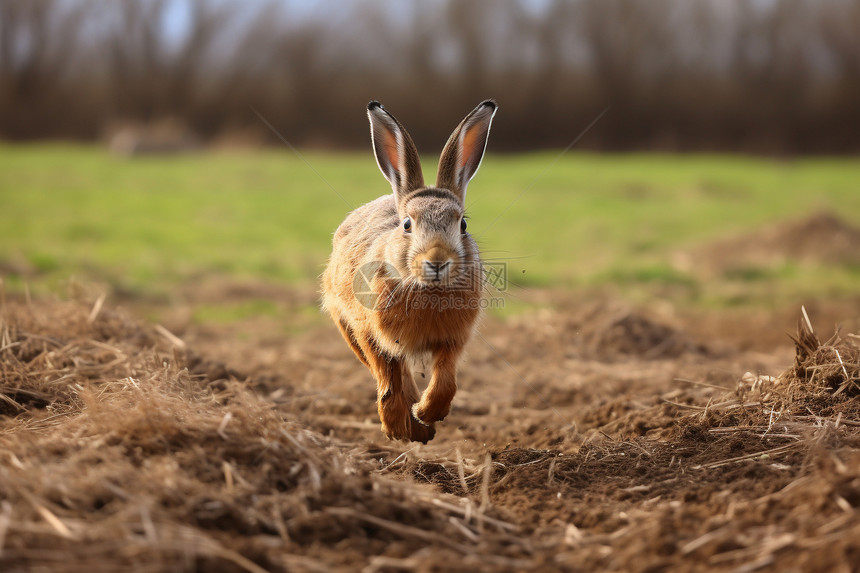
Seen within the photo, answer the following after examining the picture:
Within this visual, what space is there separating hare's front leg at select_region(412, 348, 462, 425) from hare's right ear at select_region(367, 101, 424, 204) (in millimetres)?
1260

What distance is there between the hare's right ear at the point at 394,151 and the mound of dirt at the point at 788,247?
817 centimetres

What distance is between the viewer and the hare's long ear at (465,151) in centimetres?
502

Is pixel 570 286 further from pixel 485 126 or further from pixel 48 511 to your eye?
pixel 48 511

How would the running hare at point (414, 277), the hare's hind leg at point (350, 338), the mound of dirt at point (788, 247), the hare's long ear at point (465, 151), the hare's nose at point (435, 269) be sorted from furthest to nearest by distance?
the mound of dirt at point (788, 247) → the hare's hind leg at point (350, 338) → the hare's long ear at point (465, 151) → the running hare at point (414, 277) → the hare's nose at point (435, 269)

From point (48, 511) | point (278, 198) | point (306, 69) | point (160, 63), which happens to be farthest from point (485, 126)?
point (160, 63)

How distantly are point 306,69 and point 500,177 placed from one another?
9572mm

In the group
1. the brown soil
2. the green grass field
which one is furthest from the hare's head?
the green grass field

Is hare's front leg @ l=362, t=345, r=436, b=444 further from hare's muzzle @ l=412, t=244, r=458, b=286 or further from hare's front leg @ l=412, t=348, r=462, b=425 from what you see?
hare's muzzle @ l=412, t=244, r=458, b=286

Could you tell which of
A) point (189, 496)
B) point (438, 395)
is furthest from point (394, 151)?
point (189, 496)

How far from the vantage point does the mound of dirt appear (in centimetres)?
1219

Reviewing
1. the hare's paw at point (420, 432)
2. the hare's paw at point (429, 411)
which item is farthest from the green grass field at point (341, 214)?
the hare's paw at point (429, 411)

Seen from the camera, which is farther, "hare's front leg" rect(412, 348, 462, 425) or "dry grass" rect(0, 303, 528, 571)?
"hare's front leg" rect(412, 348, 462, 425)

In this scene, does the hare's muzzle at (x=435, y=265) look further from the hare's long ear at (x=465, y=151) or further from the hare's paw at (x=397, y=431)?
the hare's paw at (x=397, y=431)

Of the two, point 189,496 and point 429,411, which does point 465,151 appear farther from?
point 189,496
